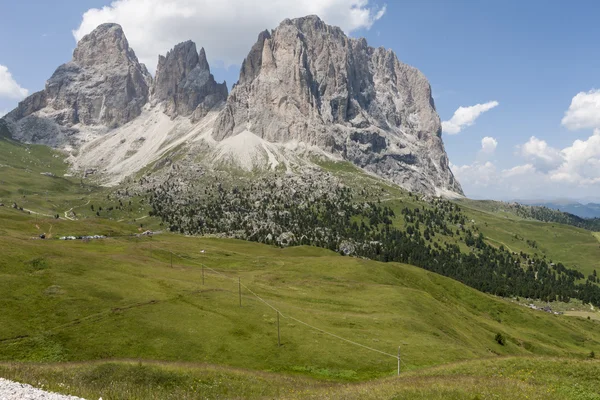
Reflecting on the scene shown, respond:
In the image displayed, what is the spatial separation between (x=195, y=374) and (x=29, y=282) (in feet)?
158

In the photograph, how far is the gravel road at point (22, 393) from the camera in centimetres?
2328

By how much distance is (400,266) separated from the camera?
536 feet

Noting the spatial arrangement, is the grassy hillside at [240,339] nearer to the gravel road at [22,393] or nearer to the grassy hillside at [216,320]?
the grassy hillside at [216,320]

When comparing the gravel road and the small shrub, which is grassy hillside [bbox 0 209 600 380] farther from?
the gravel road

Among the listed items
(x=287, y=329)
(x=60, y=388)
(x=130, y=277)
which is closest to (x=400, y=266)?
(x=287, y=329)

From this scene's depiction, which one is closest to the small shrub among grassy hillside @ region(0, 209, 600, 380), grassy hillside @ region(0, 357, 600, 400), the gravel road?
grassy hillside @ region(0, 209, 600, 380)

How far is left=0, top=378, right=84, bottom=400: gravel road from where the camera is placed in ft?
76.4

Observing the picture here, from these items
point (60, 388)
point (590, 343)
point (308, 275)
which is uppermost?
point (60, 388)

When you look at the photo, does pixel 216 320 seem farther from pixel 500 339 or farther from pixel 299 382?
pixel 500 339

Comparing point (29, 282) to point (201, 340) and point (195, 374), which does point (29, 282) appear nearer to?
point (201, 340)

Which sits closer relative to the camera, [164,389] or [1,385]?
[1,385]

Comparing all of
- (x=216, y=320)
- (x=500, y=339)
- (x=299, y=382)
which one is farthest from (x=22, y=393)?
(x=500, y=339)

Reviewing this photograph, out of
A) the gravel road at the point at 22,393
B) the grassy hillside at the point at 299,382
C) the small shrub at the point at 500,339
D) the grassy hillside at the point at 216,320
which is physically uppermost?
the gravel road at the point at 22,393

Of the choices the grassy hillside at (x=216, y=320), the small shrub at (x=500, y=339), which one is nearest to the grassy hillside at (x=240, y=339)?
the grassy hillside at (x=216, y=320)
